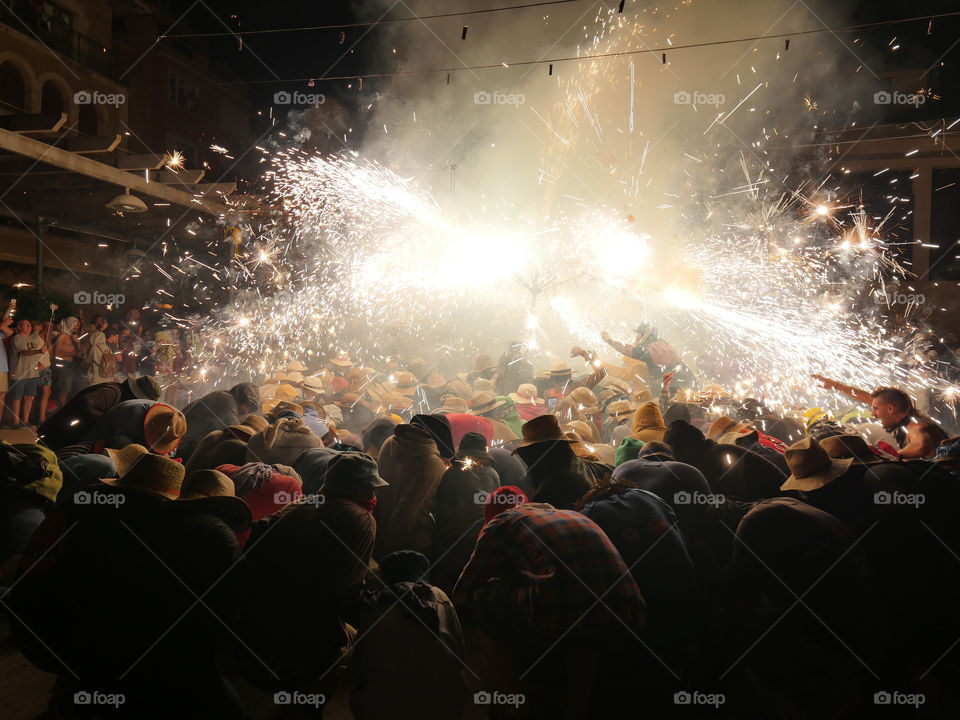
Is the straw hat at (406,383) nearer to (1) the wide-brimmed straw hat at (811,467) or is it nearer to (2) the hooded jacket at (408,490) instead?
(2) the hooded jacket at (408,490)

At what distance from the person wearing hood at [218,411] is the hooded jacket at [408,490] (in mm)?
2188

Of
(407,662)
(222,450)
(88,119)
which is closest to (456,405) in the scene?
(222,450)

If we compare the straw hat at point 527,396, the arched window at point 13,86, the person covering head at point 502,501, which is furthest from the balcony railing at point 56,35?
the person covering head at point 502,501

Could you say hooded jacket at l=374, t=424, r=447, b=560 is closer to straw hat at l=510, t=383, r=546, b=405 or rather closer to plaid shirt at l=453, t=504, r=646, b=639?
plaid shirt at l=453, t=504, r=646, b=639

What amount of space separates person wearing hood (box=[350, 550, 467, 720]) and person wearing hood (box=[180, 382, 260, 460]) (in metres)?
3.09

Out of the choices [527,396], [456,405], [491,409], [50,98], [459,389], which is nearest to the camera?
[491,409]

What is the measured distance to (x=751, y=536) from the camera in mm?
2789

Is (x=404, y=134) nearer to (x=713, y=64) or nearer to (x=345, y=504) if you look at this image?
(x=713, y=64)

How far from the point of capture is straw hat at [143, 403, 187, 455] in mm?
4523

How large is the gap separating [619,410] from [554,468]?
3704 mm

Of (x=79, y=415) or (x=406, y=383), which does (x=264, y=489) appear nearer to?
(x=79, y=415)

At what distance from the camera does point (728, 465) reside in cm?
389

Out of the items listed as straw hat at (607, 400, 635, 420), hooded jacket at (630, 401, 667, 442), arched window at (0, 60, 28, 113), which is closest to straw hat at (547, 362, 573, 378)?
straw hat at (607, 400, 635, 420)

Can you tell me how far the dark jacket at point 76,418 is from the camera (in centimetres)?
482
